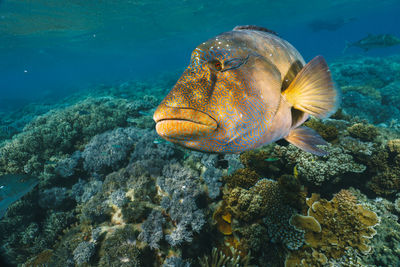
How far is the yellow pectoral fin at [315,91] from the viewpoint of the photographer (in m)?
1.05

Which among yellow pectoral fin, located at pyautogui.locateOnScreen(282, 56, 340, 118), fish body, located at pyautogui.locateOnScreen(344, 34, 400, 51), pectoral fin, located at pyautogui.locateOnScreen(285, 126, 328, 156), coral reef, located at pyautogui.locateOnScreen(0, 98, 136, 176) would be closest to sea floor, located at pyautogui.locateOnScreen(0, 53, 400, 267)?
coral reef, located at pyautogui.locateOnScreen(0, 98, 136, 176)

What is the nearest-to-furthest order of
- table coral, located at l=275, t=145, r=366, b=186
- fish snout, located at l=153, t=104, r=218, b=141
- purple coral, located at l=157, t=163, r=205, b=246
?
1. fish snout, located at l=153, t=104, r=218, b=141
2. purple coral, located at l=157, t=163, r=205, b=246
3. table coral, located at l=275, t=145, r=366, b=186

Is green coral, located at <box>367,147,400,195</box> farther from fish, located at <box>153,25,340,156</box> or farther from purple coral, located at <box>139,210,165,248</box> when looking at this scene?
purple coral, located at <box>139,210,165,248</box>

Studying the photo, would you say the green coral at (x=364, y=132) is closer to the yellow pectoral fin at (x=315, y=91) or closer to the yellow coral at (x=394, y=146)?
the yellow coral at (x=394, y=146)

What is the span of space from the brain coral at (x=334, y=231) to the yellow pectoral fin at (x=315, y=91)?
2964mm

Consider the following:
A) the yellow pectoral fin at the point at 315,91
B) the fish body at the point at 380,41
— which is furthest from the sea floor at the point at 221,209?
the fish body at the point at 380,41

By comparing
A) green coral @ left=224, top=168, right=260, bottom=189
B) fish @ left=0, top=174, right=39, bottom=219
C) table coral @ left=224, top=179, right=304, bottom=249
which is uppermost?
fish @ left=0, top=174, right=39, bottom=219

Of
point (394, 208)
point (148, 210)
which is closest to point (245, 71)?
point (148, 210)

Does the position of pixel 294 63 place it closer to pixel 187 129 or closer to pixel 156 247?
pixel 187 129

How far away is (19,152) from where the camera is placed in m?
6.59

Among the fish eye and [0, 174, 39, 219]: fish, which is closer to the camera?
the fish eye

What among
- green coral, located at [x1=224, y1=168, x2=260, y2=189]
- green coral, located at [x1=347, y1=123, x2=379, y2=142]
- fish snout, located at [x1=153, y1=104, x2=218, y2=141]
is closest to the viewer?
fish snout, located at [x1=153, y1=104, x2=218, y2=141]

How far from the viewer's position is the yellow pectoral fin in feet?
3.44

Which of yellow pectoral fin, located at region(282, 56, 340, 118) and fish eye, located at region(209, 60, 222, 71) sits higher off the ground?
fish eye, located at region(209, 60, 222, 71)
